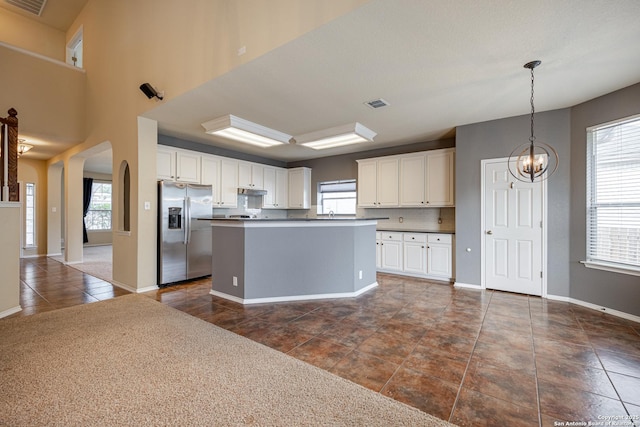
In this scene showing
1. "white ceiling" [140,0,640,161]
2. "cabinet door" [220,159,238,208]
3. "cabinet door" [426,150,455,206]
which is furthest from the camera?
"cabinet door" [220,159,238,208]

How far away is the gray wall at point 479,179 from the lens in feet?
13.0

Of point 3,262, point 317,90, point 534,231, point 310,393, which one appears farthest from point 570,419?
point 3,262

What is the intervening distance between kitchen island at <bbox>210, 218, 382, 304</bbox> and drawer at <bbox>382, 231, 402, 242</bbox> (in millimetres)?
1558

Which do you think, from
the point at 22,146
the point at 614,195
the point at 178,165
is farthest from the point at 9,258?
the point at 614,195

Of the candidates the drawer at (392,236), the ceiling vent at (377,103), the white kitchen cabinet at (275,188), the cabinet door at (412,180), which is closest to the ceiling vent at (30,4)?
the white kitchen cabinet at (275,188)

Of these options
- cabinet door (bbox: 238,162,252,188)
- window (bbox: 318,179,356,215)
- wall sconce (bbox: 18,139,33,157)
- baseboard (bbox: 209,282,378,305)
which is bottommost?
baseboard (bbox: 209,282,378,305)

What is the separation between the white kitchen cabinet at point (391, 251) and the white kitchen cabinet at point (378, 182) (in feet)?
2.17

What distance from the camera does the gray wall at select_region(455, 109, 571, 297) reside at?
156 inches

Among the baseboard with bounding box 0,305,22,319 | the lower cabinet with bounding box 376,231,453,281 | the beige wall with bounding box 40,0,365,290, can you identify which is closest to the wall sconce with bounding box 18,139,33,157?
the beige wall with bounding box 40,0,365,290

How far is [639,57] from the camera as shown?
270cm

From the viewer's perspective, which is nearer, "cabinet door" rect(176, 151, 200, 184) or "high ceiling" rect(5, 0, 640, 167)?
"high ceiling" rect(5, 0, 640, 167)

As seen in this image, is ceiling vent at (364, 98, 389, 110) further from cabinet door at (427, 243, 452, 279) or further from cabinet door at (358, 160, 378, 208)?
cabinet door at (427, 243, 452, 279)

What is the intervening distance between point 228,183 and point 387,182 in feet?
11.0

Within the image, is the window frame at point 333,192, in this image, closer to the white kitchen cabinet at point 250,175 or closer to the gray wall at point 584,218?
the white kitchen cabinet at point 250,175
